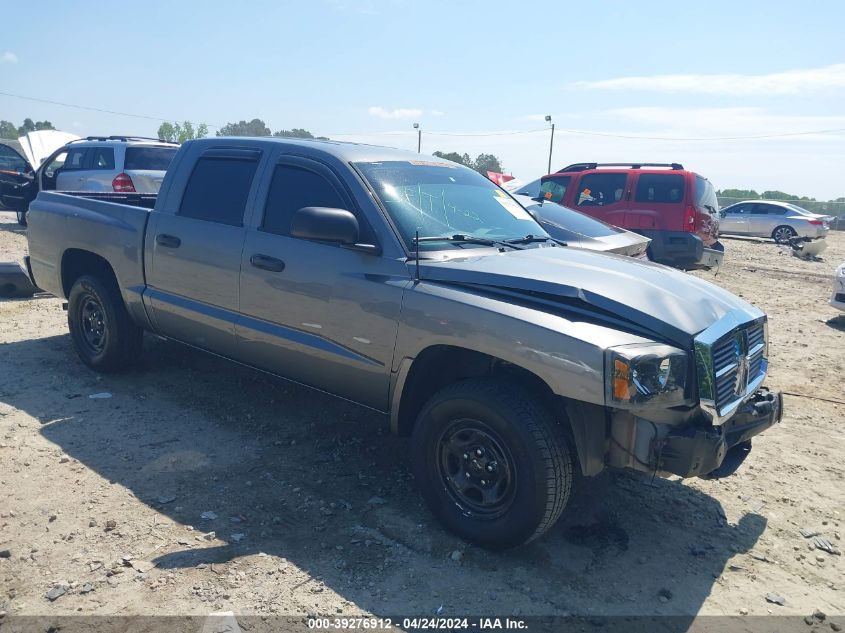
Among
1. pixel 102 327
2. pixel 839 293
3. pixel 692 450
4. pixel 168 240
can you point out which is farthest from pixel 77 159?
pixel 692 450

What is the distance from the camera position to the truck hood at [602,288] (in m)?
3.29

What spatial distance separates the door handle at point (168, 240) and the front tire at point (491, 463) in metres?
2.36

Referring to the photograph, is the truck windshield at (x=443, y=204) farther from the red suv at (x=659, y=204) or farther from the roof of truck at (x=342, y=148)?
the red suv at (x=659, y=204)

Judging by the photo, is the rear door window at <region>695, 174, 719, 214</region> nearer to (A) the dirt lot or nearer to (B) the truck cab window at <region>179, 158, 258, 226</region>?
(A) the dirt lot

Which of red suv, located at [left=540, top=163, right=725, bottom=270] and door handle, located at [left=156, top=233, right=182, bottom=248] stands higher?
red suv, located at [left=540, top=163, right=725, bottom=270]

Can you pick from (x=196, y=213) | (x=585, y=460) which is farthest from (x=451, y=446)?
(x=196, y=213)

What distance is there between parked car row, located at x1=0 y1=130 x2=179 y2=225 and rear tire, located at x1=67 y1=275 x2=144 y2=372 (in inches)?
262

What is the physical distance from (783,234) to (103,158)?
20633 millimetres

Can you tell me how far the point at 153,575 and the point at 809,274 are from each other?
15544 mm

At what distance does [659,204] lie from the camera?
38.7 ft

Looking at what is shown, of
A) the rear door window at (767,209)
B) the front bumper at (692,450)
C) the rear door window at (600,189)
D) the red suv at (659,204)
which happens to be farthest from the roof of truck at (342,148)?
the rear door window at (767,209)

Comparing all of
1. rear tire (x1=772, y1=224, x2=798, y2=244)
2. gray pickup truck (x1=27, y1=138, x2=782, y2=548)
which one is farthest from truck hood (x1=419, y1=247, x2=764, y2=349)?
rear tire (x1=772, y1=224, x2=798, y2=244)

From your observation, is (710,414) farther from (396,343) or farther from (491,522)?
(396,343)

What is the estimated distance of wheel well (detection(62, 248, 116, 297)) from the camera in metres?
5.66
